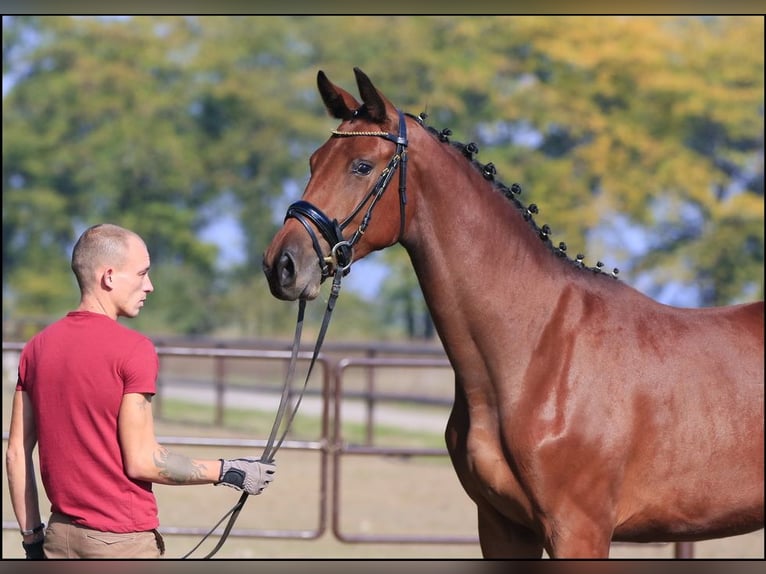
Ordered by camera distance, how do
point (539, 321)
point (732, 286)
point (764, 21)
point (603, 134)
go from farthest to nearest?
point (603, 134) < point (732, 286) < point (764, 21) < point (539, 321)

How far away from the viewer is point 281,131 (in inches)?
865

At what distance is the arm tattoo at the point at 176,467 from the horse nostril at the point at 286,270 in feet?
2.19

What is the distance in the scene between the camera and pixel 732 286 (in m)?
17.0

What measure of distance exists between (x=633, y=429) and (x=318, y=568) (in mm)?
1134

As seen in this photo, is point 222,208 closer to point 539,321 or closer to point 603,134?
point 603,134

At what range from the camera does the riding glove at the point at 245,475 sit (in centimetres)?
284

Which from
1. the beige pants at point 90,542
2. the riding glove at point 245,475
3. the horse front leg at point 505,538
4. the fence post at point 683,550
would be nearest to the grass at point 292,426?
the fence post at point 683,550

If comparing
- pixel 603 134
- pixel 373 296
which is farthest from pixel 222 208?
pixel 603 134

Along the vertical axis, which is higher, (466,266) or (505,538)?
(466,266)

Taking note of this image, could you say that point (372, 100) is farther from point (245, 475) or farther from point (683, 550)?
point (683, 550)

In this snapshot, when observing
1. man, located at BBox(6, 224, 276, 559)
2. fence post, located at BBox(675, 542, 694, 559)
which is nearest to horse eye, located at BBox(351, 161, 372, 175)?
man, located at BBox(6, 224, 276, 559)

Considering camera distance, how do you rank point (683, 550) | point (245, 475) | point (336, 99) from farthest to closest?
point (683, 550) → point (336, 99) → point (245, 475)

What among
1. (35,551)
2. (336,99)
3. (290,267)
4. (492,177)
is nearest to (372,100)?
(336,99)

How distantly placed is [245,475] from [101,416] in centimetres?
46
